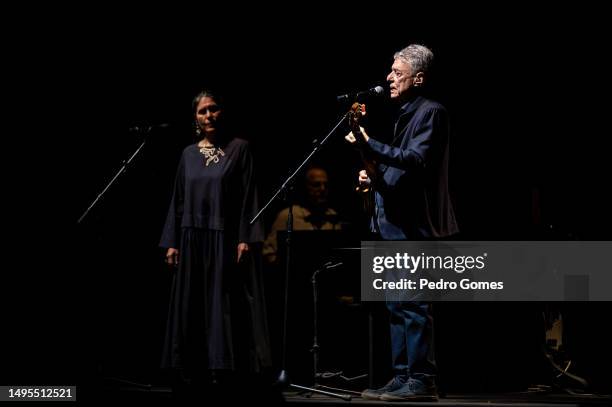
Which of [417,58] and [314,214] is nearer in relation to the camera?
[417,58]

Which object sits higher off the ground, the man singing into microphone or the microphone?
the microphone

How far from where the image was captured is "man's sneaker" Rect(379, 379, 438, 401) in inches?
132

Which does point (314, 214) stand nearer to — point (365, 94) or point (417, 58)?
point (365, 94)

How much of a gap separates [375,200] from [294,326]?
7.19ft

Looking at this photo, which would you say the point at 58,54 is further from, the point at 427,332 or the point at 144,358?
the point at 427,332

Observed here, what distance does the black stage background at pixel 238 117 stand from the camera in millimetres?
4688

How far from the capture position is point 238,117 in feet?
20.1

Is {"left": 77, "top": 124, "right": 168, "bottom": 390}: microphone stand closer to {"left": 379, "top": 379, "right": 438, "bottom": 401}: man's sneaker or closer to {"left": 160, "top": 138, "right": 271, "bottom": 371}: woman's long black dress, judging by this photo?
{"left": 160, "top": 138, "right": 271, "bottom": 371}: woman's long black dress

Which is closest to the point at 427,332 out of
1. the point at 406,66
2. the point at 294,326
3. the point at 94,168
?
the point at 406,66

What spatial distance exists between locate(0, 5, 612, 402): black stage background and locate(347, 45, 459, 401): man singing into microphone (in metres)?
1.17

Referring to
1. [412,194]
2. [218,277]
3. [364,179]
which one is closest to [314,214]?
[218,277]

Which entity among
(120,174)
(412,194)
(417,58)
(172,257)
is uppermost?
(417,58)

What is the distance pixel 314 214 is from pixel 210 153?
179 centimetres

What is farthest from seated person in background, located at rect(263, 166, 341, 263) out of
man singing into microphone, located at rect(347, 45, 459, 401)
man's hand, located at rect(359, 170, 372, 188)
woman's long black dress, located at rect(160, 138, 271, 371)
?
man singing into microphone, located at rect(347, 45, 459, 401)
